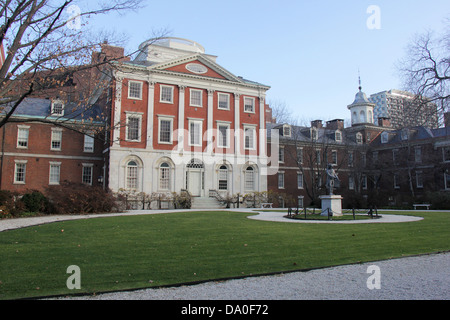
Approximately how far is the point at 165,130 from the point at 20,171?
13.1 metres

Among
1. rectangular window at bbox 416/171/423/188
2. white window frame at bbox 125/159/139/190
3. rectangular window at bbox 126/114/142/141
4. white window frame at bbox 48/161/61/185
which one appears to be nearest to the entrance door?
white window frame at bbox 125/159/139/190

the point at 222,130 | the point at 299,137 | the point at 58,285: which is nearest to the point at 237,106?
the point at 222,130

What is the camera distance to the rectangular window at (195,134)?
35344mm

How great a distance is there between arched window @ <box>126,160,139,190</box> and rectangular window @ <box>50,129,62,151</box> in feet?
23.0

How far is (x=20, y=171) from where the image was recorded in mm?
32312

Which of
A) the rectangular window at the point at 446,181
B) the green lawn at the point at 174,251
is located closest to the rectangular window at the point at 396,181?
the rectangular window at the point at 446,181

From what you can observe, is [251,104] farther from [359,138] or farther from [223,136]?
[359,138]

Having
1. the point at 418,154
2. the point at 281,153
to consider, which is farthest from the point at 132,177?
the point at 418,154

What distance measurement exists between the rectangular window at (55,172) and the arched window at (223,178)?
15.0 m

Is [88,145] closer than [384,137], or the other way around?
[88,145]

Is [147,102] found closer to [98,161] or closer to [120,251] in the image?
[98,161]

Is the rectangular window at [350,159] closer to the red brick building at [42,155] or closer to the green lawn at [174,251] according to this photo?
the red brick building at [42,155]
